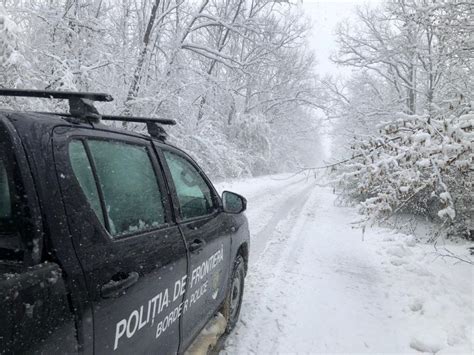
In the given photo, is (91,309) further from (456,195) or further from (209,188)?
(456,195)

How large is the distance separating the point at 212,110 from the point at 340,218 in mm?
6768

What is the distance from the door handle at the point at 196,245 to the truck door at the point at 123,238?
0.11 metres

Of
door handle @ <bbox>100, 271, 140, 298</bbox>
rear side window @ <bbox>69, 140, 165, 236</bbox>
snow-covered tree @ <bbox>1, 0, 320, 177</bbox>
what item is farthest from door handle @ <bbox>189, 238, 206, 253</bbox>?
snow-covered tree @ <bbox>1, 0, 320, 177</bbox>

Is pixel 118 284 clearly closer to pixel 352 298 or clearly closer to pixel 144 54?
pixel 352 298

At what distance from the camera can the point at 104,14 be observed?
12430 mm

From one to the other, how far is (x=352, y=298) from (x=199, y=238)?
3.25 m

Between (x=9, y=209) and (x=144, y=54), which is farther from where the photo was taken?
(x=144, y=54)

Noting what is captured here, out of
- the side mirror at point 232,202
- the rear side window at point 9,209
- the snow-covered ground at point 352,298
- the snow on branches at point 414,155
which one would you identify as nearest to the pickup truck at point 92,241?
the rear side window at point 9,209

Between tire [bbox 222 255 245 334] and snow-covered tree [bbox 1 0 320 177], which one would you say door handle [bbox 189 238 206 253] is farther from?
snow-covered tree [bbox 1 0 320 177]

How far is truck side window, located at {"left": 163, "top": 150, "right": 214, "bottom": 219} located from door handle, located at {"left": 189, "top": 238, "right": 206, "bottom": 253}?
0.67ft

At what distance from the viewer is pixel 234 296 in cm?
420

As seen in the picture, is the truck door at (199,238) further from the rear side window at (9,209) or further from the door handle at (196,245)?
the rear side window at (9,209)

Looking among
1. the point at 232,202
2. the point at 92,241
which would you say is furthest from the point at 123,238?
the point at 232,202

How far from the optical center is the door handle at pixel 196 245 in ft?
8.95
